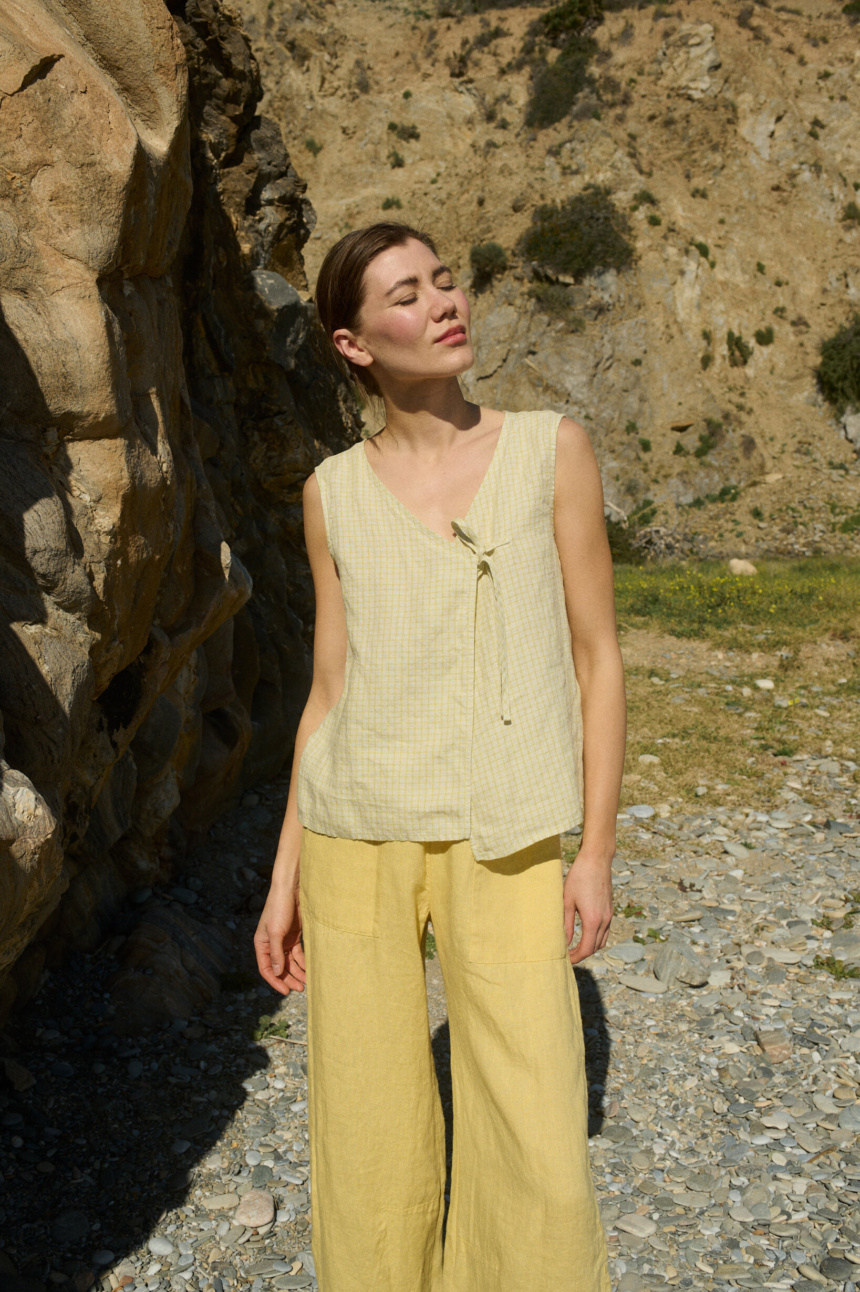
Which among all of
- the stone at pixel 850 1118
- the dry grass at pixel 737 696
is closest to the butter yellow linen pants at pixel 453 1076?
the stone at pixel 850 1118

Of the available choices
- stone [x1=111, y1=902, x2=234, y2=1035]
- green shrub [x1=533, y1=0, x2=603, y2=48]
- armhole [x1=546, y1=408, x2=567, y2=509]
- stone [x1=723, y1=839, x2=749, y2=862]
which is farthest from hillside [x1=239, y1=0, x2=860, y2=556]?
armhole [x1=546, y1=408, x2=567, y2=509]

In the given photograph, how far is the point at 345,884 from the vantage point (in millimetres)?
1745

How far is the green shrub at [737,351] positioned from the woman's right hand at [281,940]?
92.7 ft

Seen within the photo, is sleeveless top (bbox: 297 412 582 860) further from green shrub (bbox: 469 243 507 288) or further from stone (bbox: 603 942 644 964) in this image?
green shrub (bbox: 469 243 507 288)

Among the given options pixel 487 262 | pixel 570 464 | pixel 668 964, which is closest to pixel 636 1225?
pixel 668 964

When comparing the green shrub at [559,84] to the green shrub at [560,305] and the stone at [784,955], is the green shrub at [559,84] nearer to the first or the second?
the green shrub at [560,305]

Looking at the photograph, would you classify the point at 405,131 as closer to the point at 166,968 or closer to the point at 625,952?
the point at 625,952

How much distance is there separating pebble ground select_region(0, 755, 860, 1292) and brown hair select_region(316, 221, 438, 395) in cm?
253

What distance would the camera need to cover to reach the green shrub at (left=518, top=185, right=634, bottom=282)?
26.6 m

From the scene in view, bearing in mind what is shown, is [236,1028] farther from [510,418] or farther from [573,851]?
[510,418]

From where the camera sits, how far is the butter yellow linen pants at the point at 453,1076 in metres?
1.60

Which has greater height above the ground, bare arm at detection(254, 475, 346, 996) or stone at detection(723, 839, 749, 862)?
bare arm at detection(254, 475, 346, 996)

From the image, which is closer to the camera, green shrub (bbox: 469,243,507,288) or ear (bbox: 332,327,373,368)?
ear (bbox: 332,327,373,368)

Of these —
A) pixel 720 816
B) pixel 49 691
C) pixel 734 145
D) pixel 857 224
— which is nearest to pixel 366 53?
pixel 734 145
